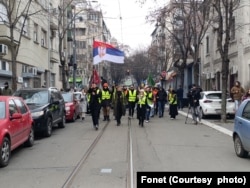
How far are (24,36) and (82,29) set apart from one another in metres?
73.6

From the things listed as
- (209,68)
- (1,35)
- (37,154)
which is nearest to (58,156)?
(37,154)

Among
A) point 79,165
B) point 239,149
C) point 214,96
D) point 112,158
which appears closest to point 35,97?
point 112,158

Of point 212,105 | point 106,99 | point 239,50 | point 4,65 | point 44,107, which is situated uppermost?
point 239,50

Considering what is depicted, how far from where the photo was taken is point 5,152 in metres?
9.84

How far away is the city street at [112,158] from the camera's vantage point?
821 cm

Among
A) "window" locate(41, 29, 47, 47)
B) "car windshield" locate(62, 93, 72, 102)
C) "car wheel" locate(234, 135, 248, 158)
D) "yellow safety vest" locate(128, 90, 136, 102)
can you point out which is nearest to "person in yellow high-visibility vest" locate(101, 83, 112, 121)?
"yellow safety vest" locate(128, 90, 136, 102)

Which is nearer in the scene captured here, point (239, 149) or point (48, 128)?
point (239, 149)

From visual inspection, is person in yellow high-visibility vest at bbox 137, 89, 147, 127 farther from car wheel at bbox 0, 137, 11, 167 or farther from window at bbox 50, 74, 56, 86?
window at bbox 50, 74, 56, 86

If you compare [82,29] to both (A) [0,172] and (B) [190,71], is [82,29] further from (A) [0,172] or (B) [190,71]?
(A) [0,172]

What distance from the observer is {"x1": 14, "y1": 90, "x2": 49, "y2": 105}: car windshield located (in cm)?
1593

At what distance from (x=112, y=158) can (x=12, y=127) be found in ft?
8.10

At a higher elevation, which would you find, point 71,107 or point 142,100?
point 142,100

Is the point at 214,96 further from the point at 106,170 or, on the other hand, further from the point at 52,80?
the point at 52,80

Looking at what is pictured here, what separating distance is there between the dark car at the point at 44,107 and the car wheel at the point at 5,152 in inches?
178
